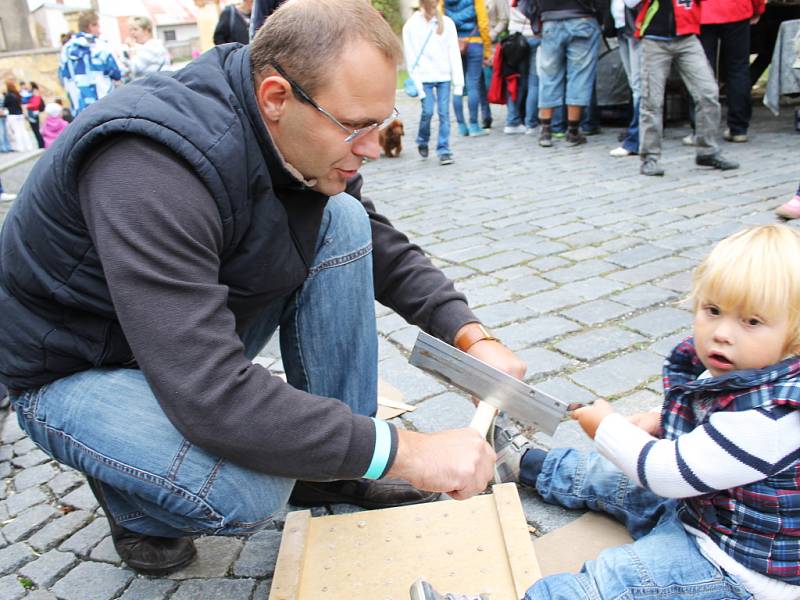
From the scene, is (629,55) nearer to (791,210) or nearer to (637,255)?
(791,210)

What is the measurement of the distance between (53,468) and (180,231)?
4.86 ft

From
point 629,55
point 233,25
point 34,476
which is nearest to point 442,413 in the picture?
point 34,476

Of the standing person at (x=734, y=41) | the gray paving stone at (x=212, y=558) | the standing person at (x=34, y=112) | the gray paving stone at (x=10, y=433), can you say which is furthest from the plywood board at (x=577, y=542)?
the standing person at (x=34, y=112)

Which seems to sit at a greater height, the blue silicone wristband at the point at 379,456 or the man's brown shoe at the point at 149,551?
the blue silicone wristband at the point at 379,456

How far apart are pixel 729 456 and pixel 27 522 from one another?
6.37 ft

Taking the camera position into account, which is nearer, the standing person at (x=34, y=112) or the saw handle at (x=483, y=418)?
the saw handle at (x=483, y=418)

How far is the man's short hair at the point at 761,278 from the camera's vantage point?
4.98 ft

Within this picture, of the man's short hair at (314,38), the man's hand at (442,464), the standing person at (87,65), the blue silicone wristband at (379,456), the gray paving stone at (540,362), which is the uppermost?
the man's short hair at (314,38)

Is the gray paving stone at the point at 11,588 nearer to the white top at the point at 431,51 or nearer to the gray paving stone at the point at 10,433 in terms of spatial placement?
the gray paving stone at the point at 10,433

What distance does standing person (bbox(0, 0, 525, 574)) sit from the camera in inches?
56.0

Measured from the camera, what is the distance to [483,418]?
6.04ft

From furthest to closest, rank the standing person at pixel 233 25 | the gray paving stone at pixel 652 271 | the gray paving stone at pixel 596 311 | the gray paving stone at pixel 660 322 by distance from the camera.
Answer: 1. the standing person at pixel 233 25
2. the gray paving stone at pixel 652 271
3. the gray paving stone at pixel 596 311
4. the gray paving stone at pixel 660 322

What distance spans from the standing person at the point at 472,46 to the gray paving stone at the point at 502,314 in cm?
550

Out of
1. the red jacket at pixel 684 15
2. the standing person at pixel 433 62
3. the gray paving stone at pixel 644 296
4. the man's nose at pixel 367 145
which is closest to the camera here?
the man's nose at pixel 367 145
